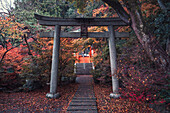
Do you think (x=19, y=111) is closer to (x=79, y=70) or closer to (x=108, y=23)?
(x=108, y=23)

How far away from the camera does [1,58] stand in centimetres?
684

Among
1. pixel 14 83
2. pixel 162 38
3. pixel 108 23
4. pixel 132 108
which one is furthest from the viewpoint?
pixel 14 83

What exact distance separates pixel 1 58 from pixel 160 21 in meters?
8.90

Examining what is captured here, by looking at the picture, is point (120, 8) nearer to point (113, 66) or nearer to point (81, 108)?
point (113, 66)

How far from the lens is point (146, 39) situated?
134 inches

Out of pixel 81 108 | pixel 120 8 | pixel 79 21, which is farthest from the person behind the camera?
pixel 79 21

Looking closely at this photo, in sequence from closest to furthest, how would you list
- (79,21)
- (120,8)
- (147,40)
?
(147,40) < (120,8) < (79,21)

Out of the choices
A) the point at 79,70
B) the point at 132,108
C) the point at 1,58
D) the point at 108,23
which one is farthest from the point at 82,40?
the point at 132,108

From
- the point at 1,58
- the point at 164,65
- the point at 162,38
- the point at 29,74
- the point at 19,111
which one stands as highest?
the point at 162,38

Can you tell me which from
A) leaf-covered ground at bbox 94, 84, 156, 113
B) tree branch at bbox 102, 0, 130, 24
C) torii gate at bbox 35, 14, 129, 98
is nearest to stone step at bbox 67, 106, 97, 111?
leaf-covered ground at bbox 94, 84, 156, 113

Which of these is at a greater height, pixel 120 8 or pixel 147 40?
pixel 120 8

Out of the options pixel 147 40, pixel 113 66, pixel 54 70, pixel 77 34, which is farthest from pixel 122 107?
pixel 77 34

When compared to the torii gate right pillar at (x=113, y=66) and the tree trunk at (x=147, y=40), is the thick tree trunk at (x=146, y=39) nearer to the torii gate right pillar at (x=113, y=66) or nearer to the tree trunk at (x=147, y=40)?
the tree trunk at (x=147, y=40)

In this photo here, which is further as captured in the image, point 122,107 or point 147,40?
point 122,107
